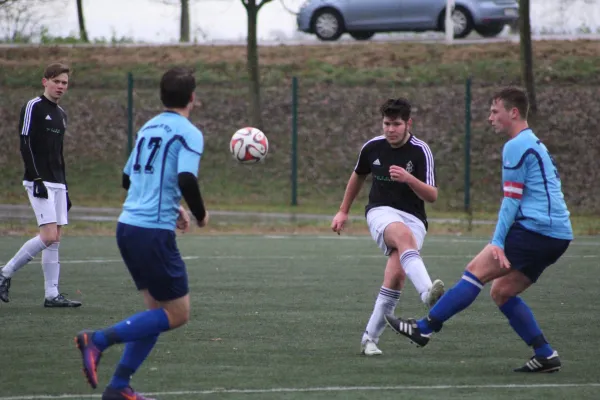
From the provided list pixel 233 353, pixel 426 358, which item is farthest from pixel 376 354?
pixel 233 353

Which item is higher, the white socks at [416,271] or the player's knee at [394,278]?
the white socks at [416,271]

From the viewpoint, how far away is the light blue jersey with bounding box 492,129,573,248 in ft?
22.4

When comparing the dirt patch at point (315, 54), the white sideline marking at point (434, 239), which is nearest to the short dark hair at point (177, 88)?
the white sideline marking at point (434, 239)

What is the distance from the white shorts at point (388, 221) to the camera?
25.1 feet

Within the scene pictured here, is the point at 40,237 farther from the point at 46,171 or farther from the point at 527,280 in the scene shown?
the point at 527,280

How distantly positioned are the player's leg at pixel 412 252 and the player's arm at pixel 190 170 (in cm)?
205

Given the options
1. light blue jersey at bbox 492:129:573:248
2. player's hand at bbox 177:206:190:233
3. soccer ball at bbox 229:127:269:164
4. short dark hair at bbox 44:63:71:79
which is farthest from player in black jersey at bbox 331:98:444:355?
soccer ball at bbox 229:127:269:164

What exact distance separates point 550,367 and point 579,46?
22966 millimetres

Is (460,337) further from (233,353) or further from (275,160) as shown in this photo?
(275,160)

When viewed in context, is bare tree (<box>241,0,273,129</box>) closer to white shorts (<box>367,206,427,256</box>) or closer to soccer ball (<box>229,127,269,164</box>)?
soccer ball (<box>229,127,269,164</box>)

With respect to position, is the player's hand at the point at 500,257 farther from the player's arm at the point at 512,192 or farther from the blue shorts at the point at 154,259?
the blue shorts at the point at 154,259

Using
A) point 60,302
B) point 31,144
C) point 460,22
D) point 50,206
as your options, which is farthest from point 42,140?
point 460,22

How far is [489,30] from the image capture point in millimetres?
30141

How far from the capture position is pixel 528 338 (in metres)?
7.20
